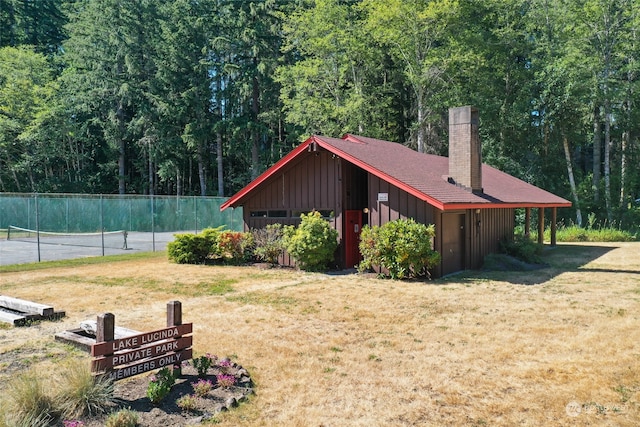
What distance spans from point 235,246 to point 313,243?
3441 millimetres

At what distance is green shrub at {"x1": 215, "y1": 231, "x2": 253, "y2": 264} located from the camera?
1630 cm

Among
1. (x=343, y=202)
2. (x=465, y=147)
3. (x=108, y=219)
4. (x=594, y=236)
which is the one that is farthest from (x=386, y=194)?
(x=108, y=219)

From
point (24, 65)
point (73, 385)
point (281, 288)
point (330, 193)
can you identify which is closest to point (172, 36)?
point (24, 65)

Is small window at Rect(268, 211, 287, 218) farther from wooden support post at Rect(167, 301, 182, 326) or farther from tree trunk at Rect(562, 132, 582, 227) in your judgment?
tree trunk at Rect(562, 132, 582, 227)

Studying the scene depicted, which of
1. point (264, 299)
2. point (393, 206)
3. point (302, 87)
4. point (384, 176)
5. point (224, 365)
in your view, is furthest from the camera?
point (302, 87)

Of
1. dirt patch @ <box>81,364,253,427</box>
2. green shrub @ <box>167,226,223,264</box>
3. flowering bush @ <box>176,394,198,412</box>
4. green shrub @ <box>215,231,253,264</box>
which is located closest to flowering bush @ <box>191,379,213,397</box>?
dirt patch @ <box>81,364,253,427</box>

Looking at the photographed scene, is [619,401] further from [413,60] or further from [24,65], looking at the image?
[24,65]

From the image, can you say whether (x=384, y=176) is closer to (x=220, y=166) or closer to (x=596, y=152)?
(x=596, y=152)

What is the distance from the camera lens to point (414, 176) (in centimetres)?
1417

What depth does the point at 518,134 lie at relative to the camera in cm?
2931

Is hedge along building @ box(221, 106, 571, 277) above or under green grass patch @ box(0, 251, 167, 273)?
above

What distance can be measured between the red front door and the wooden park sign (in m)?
9.43

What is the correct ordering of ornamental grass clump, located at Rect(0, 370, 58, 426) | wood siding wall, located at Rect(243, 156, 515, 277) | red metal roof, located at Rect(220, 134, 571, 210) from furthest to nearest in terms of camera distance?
wood siding wall, located at Rect(243, 156, 515, 277)
red metal roof, located at Rect(220, 134, 571, 210)
ornamental grass clump, located at Rect(0, 370, 58, 426)

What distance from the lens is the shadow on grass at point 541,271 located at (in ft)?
Result: 41.6
